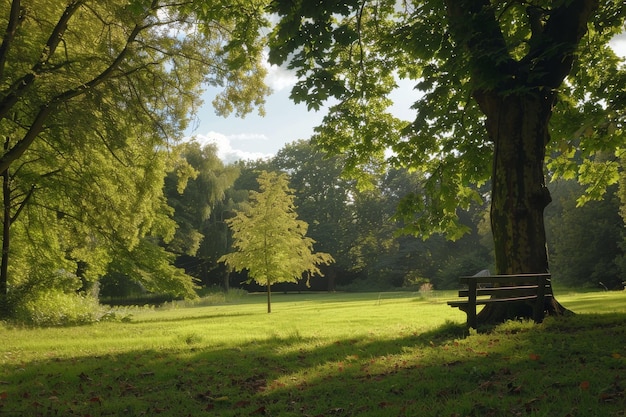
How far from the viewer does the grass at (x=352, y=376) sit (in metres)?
5.27

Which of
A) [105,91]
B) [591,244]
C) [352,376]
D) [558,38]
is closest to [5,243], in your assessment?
[105,91]

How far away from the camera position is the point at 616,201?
1531 inches

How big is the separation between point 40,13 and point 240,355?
412 inches

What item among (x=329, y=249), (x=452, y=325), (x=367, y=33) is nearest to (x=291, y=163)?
(x=329, y=249)

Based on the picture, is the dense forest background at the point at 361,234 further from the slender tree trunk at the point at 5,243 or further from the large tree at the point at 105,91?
the large tree at the point at 105,91

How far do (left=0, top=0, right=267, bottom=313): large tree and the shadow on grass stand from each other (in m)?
6.04

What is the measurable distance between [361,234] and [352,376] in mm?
60458

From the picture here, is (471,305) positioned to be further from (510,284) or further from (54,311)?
(54,311)

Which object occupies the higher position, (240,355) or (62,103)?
(62,103)

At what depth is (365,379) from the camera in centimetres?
670

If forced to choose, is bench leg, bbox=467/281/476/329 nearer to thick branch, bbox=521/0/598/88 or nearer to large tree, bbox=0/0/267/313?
thick branch, bbox=521/0/598/88

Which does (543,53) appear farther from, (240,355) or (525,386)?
(240,355)

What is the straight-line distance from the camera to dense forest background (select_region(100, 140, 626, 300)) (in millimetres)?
40719

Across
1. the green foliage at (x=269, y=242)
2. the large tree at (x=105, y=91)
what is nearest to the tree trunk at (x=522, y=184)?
the large tree at (x=105, y=91)
